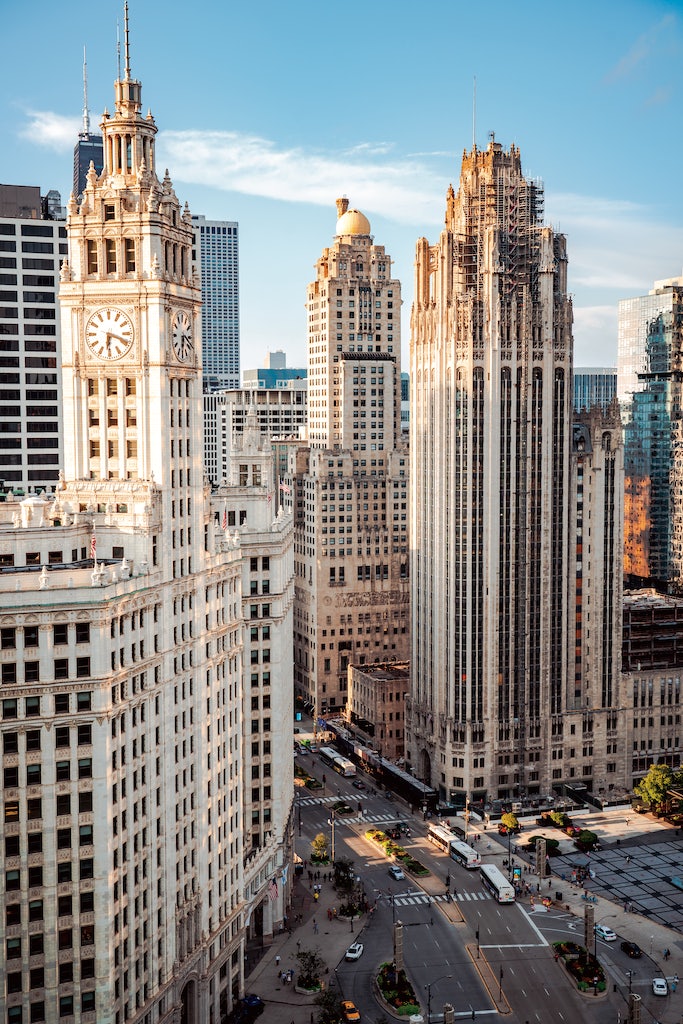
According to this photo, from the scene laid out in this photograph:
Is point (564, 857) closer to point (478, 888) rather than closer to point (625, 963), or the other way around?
point (478, 888)

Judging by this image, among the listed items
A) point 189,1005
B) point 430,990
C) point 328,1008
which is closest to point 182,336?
point 189,1005

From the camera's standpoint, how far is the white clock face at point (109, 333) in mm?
126875

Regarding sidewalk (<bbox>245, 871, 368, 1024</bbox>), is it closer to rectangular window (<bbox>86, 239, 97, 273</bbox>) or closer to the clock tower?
the clock tower

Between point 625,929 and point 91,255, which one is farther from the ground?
point 91,255

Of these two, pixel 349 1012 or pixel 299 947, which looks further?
pixel 299 947

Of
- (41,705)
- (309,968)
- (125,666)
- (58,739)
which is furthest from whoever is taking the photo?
(309,968)

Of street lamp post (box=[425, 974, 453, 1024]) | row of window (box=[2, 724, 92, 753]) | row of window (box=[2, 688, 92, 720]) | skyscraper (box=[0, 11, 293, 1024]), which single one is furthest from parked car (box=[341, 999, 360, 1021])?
row of window (box=[2, 688, 92, 720])

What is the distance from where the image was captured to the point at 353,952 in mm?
159000

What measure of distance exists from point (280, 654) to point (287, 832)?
3001 cm

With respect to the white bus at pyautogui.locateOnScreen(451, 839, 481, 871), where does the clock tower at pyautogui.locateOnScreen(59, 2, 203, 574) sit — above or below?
above

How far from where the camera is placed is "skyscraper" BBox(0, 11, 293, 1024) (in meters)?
108

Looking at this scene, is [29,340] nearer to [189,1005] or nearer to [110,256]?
[110,256]

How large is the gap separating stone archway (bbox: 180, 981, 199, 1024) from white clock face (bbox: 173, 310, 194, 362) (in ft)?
234

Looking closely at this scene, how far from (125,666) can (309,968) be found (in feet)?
198
